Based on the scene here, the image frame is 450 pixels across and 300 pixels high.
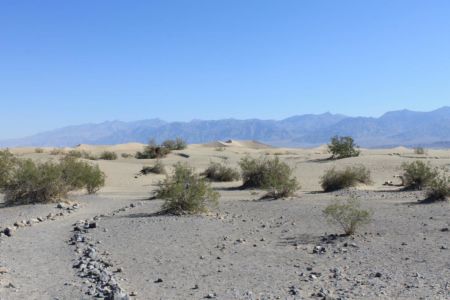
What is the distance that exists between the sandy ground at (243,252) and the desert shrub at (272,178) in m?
0.93

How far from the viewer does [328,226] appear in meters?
13.2

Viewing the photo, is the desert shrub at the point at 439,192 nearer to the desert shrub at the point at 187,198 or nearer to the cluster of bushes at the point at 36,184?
the desert shrub at the point at 187,198

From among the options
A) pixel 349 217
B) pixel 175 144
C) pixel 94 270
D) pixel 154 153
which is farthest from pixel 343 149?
pixel 94 270

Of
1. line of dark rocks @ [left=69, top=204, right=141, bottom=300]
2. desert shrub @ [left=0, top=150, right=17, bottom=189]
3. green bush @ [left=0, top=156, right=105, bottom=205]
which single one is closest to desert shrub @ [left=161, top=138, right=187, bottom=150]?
desert shrub @ [left=0, top=150, right=17, bottom=189]

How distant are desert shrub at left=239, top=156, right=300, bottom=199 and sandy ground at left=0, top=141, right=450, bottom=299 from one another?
932mm

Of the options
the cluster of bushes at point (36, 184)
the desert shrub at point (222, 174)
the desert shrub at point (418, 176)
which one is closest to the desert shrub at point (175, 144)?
the desert shrub at point (222, 174)

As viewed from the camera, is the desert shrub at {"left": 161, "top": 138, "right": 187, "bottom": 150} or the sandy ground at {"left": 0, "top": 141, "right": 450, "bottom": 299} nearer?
the sandy ground at {"left": 0, "top": 141, "right": 450, "bottom": 299}

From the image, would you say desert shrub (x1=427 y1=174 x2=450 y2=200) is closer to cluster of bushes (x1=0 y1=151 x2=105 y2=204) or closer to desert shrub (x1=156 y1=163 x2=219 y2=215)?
desert shrub (x1=156 y1=163 x2=219 y2=215)

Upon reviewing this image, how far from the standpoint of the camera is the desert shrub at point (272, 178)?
18.6 m

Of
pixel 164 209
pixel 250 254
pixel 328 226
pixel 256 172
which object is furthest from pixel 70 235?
pixel 256 172

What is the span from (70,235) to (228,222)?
12.1 feet

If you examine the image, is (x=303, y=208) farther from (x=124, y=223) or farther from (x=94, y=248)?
(x=94, y=248)

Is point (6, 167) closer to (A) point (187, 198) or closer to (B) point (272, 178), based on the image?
(A) point (187, 198)

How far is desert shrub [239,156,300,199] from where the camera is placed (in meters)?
18.6
